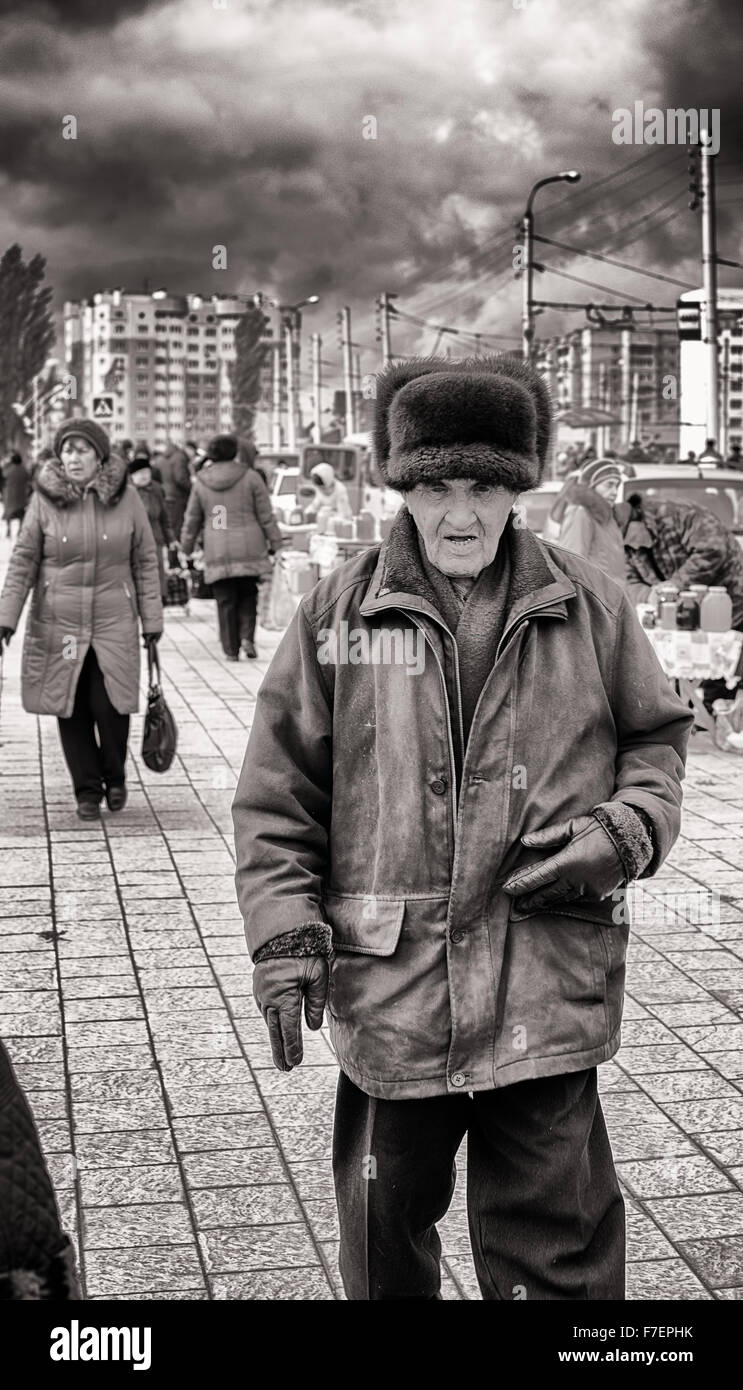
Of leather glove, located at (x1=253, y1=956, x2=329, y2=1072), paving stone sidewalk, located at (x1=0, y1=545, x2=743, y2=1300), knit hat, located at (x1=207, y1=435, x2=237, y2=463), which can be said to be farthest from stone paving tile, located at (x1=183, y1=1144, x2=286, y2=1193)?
knit hat, located at (x1=207, y1=435, x2=237, y2=463)

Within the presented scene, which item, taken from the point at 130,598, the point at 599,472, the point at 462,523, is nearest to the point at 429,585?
the point at 462,523

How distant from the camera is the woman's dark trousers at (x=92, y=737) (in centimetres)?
743

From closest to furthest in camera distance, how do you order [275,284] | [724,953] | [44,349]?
[724,953], [275,284], [44,349]

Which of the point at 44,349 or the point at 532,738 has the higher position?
the point at 44,349

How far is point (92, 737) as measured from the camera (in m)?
7.55

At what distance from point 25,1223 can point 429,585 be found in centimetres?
112

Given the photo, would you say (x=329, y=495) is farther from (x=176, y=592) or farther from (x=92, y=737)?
(x=92, y=737)

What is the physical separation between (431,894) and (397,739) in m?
0.23

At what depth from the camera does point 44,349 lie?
54781mm

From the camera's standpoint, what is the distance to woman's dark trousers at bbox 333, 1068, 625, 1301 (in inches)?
97.6

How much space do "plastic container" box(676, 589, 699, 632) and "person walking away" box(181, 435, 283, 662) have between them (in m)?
4.80

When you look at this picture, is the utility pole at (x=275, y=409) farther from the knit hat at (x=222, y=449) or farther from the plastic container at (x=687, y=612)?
the plastic container at (x=687, y=612)
